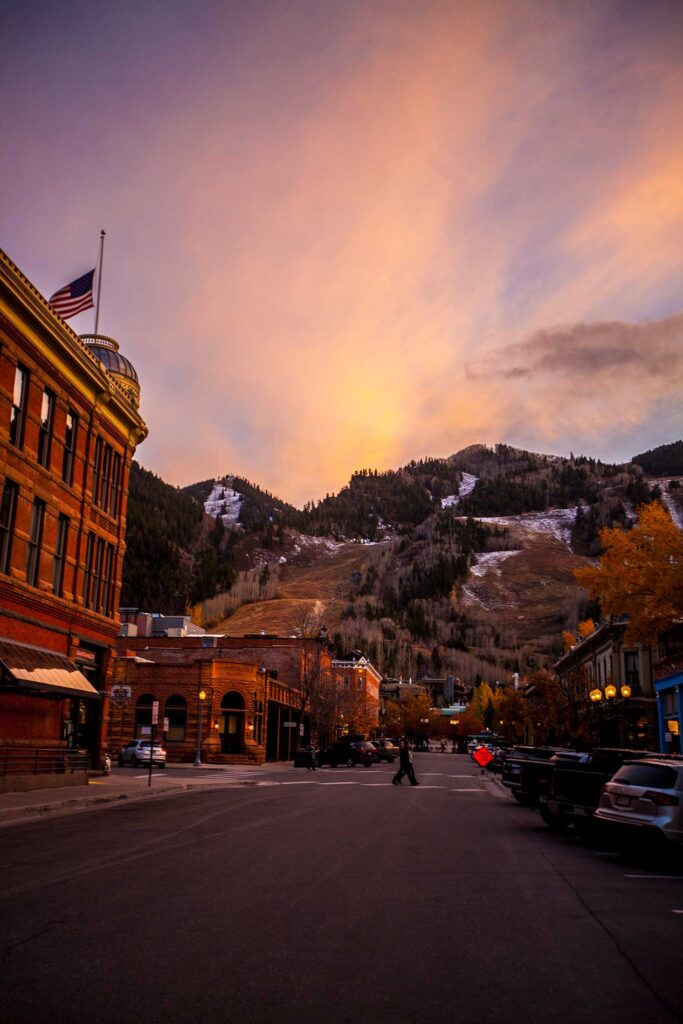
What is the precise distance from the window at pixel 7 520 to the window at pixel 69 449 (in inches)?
160

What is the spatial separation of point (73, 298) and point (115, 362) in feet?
34.8

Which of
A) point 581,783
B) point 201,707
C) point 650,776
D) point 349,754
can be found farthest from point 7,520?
point 349,754

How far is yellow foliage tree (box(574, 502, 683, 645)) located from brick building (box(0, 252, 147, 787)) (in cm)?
1721

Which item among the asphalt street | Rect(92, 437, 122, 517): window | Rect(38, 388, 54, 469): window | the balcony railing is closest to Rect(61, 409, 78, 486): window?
Rect(38, 388, 54, 469): window

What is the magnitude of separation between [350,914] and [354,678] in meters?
114

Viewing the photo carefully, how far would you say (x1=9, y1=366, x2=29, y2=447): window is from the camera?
84.2 feet

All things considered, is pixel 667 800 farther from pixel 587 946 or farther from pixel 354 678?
pixel 354 678

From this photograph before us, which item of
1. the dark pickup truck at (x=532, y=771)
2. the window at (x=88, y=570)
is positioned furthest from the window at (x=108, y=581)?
the dark pickup truck at (x=532, y=771)

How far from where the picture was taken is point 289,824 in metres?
17.9

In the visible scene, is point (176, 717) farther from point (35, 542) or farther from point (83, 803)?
point (83, 803)

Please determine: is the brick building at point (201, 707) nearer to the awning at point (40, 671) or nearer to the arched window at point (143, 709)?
the arched window at point (143, 709)

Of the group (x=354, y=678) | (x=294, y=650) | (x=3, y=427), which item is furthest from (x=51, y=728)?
(x=354, y=678)

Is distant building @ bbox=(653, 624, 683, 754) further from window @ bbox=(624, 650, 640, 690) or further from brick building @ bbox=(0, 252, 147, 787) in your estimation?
brick building @ bbox=(0, 252, 147, 787)

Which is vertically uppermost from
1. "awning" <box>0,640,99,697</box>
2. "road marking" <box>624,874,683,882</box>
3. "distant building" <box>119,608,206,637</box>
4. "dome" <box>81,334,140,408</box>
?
"dome" <box>81,334,140,408</box>
